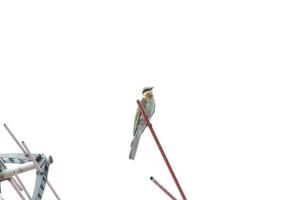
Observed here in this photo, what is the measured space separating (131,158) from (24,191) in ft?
13.8

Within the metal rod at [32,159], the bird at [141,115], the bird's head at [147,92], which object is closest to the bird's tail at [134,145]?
the bird at [141,115]

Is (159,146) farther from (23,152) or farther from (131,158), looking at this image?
(23,152)

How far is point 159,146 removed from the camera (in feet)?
78.8

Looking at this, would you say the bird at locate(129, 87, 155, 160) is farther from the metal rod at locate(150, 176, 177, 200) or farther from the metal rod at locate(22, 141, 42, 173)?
the metal rod at locate(22, 141, 42, 173)


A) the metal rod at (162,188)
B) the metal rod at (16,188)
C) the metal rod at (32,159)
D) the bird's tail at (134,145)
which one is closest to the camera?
the metal rod at (162,188)

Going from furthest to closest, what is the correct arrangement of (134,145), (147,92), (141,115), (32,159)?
(32,159) → (147,92) → (141,115) → (134,145)

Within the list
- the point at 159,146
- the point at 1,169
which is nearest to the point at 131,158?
the point at 159,146

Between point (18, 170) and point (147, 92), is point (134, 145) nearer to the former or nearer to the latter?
point (147, 92)

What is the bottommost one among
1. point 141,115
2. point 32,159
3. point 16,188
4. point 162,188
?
point 162,188

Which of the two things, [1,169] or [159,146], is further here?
[1,169]

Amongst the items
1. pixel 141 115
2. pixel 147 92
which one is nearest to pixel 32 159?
pixel 141 115

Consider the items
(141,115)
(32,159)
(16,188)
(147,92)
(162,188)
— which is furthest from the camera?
(32,159)

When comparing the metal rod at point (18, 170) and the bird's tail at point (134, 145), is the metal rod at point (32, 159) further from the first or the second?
the bird's tail at point (134, 145)

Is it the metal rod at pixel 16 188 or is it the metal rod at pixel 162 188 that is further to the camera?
the metal rod at pixel 16 188
